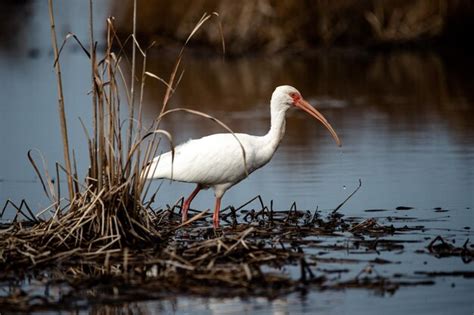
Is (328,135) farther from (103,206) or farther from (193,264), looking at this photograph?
(193,264)

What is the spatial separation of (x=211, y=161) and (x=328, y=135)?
6.83 m

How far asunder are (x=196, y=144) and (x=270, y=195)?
1.82 m

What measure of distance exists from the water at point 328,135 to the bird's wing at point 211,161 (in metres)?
1.17

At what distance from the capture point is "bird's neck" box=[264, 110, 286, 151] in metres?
10.0

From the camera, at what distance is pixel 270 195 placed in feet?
37.8

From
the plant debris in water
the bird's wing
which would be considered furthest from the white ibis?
the plant debris in water

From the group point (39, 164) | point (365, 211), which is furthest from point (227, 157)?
point (39, 164)

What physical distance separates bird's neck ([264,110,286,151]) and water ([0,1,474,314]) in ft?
3.06

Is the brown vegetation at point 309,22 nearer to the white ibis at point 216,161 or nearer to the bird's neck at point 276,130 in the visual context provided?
the bird's neck at point 276,130

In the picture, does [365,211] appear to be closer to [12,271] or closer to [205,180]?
[205,180]

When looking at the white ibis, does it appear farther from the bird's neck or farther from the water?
the water

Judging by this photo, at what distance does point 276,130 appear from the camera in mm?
10047

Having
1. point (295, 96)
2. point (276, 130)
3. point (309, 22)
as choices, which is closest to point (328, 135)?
point (295, 96)

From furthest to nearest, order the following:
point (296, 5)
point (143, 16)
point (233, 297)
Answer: point (143, 16)
point (296, 5)
point (233, 297)
